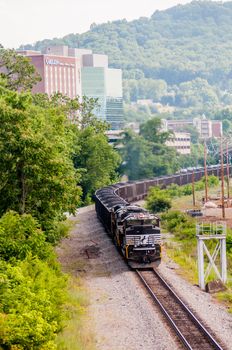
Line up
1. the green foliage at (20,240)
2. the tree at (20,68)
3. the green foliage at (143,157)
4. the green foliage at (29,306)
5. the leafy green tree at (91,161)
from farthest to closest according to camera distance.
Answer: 1. the green foliage at (143,157)
2. the leafy green tree at (91,161)
3. the tree at (20,68)
4. the green foliage at (20,240)
5. the green foliage at (29,306)

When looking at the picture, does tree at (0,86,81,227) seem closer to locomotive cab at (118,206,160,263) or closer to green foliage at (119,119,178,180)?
locomotive cab at (118,206,160,263)

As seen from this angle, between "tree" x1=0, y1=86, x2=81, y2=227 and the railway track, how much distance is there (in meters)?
6.89

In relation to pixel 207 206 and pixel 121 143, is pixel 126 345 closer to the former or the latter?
pixel 207 206

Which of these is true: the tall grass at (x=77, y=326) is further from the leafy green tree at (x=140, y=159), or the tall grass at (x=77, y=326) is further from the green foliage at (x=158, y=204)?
the leafy green tree at (x=140, y=159)

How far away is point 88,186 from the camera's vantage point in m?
99.1

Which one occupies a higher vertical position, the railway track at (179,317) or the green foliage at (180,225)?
the railway track at (179,317)

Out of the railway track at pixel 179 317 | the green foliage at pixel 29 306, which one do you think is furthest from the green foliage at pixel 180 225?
the green foliage at pixel 29 306

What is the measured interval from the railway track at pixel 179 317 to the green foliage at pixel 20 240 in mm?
5638

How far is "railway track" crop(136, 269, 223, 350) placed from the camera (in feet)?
78.5

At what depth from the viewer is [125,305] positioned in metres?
31.0

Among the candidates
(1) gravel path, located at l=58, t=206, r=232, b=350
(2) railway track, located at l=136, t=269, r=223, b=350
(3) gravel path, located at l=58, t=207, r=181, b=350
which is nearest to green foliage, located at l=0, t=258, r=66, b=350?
(3) gravel path, located at l=58, t=207, r=181, b=350

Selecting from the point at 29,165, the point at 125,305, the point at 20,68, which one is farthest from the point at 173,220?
the point at 125,305

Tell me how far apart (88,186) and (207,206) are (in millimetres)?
24872

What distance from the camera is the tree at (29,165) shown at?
121 feet
